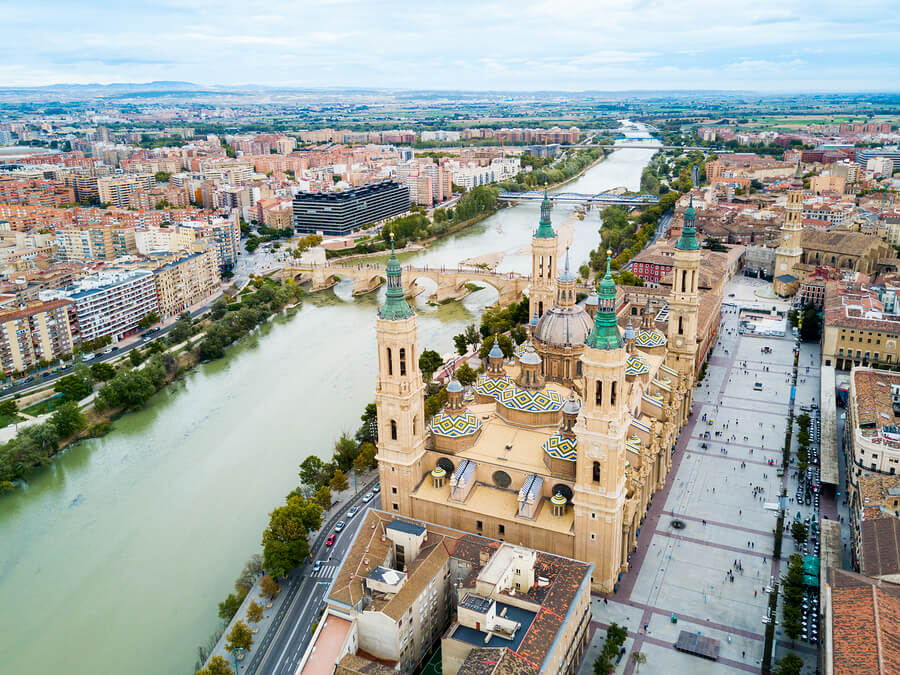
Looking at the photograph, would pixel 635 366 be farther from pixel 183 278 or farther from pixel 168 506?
pixel 183 278

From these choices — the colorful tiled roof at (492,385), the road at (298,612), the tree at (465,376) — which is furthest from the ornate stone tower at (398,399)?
the tree at (465,376)

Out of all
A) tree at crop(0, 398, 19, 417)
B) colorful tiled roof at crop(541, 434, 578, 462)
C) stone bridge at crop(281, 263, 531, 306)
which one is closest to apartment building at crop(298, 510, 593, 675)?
colorful tiled roof at crop(541, 434, 578, 462)

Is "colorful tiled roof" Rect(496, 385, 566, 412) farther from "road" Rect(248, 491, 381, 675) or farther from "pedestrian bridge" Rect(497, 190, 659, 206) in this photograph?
"pedestrian bridge" Rect(497, 190, 659, 206)

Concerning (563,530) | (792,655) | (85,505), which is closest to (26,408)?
(85,505)

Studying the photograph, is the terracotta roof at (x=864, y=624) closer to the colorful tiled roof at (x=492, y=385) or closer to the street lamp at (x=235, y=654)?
the colorful tiled roof at (x=492, y=385)

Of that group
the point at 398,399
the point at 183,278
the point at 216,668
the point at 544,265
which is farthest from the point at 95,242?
the point at 216,668
